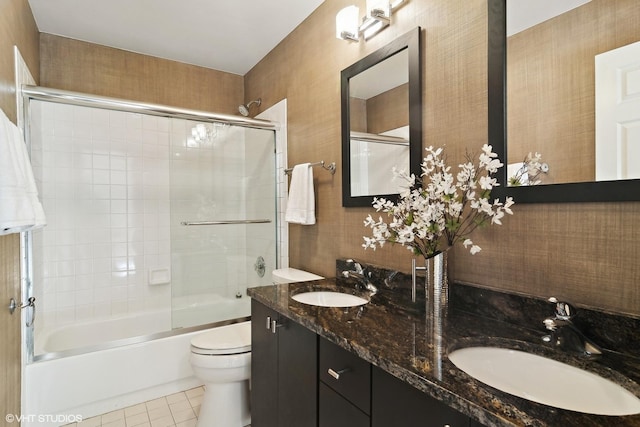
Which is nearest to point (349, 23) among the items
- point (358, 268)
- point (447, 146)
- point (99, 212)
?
point (447, 146)

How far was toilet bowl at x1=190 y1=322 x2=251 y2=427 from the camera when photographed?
6.04 feet

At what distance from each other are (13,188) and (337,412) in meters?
1.26

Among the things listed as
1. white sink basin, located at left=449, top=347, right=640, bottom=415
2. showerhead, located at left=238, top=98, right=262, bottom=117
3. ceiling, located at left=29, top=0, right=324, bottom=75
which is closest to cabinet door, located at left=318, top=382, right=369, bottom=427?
white sink basin, located at left=449, top=347, right=640, bottom=415

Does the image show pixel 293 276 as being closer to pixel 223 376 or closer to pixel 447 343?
pixel 223 376

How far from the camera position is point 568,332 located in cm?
90

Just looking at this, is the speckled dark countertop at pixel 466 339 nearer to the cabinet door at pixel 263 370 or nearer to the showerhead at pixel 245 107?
the cabinet door at pixel 263 370

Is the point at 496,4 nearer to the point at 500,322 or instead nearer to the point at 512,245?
the point at 512,245

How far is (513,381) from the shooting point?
0.88 metres

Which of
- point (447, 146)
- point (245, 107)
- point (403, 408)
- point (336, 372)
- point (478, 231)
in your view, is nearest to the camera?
point (403, 408)

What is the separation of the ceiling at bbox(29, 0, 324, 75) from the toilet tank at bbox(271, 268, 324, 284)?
173 cm

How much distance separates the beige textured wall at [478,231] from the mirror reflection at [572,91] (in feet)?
0.35

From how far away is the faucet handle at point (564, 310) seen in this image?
92 centimetres

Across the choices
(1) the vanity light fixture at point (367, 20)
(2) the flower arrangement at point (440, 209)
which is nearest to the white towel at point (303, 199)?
(1) the vanity light fixture at point (367, 20)

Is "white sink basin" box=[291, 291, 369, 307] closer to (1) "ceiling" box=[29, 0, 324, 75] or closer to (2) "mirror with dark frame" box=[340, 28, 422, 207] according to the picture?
(2) "mirror with dark frame" box=[340, 28, 422, 207]
